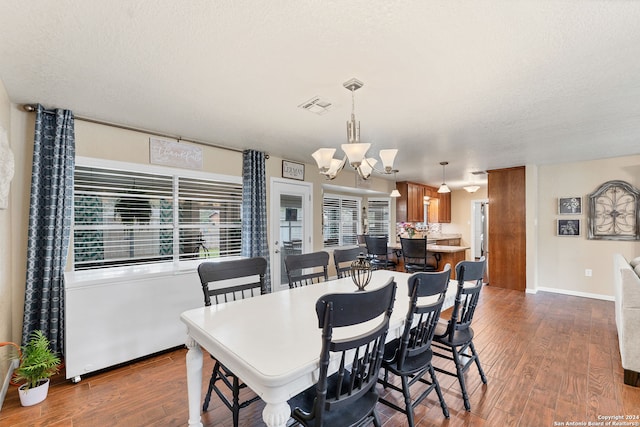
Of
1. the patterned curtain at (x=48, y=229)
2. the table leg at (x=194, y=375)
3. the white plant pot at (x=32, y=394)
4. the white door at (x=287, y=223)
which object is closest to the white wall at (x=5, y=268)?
the patterned curtain at (x=48, y=229)

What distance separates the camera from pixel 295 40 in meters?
1.65

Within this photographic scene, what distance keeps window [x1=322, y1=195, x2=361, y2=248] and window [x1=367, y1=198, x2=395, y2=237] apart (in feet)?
1.31

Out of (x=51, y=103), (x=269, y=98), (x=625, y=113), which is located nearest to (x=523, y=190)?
(x=625, y=113)

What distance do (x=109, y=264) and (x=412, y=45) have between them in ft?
11.3

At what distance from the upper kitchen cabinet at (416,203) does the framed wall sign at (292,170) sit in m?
3.26

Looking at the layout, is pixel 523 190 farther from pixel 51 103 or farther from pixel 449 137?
pixel 51 103

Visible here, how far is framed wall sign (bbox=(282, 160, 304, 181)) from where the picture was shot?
4.67m

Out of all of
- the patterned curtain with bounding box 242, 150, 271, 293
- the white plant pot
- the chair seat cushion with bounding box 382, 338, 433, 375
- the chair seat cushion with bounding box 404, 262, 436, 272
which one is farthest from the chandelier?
the white plant pot

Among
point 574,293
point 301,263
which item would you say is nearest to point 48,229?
point 301,263

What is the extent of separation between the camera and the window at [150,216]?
2.94 metres

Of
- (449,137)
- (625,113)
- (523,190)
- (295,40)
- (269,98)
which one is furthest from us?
(523,190)

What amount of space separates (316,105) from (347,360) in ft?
6.62

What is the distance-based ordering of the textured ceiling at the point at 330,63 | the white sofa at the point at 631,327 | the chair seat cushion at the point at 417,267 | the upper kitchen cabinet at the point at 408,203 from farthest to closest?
1. the upper kitchen cabinet at the point at 408,203
2. the chair seat cushion at the point at 417,267
3. the white sofa at the point at 631,327
4. the textured ceiling at the point at 330,63

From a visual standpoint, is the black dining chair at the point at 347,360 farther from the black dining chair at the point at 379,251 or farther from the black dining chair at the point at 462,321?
the black dining chair at the point at 379,251
